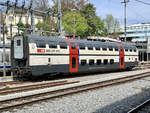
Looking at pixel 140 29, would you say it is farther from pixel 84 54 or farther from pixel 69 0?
pixel 84 54

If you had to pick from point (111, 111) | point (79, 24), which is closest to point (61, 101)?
point (111, 111)

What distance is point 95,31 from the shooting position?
159 ft

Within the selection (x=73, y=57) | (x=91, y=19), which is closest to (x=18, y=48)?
(x=73, y=57)

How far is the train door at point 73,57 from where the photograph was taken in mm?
16188

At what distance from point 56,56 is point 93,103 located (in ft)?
23.2

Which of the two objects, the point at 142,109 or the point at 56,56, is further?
the point at 56,56

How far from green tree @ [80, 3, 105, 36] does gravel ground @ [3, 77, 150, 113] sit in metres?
35.9

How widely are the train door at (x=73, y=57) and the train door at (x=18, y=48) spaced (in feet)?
12.8

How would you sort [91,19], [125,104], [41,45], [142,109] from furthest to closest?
[91,19] → [41,45] → [125,104] → [142,109]

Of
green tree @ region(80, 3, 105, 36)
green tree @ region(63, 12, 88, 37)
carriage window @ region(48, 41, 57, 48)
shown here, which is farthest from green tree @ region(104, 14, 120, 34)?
carriage window @ region(48, 41, 57, 48)

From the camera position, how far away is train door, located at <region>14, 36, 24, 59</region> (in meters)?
14.2

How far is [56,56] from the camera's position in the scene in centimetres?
1513

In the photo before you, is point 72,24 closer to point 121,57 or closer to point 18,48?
point 121,57

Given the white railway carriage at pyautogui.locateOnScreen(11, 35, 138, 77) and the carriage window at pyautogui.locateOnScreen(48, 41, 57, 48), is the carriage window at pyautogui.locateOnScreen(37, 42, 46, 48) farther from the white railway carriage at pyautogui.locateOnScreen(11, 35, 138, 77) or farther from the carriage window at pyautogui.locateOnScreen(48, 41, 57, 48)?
the carriage window at pyautogui.locateOnScreen(48, 41, 57, 48)
